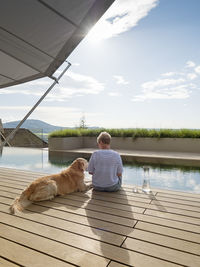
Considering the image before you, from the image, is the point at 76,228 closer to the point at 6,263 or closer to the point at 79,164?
the point at 6,263

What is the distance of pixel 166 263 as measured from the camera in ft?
3.92

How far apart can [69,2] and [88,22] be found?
1.03 feet

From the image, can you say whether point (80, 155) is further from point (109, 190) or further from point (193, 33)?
point (193, 33)

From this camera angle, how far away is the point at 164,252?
1305mm

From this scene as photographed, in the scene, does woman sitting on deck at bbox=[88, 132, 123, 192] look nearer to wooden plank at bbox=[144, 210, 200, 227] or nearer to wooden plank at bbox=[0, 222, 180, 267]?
wooden plank at bbox=[144, 210, 200, 227]

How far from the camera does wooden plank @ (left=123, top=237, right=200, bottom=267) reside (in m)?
1.21

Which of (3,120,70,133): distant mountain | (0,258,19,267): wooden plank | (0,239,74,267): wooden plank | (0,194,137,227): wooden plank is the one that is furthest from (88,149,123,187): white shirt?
(3,120,70,133): distant mountain

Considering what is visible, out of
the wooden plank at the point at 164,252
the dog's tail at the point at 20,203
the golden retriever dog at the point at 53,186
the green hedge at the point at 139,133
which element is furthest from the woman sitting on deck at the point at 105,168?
the green hedge at the point at 139,133

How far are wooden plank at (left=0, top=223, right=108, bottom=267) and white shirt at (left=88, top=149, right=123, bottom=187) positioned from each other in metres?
1.07

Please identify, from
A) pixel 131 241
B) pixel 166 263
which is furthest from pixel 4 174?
pixel 166 263

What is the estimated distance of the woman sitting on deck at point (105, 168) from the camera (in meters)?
2.51

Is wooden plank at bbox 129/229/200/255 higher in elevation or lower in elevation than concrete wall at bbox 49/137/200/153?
lower

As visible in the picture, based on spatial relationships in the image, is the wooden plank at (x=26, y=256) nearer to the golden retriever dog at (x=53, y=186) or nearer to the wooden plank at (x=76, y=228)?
A: the wooden plank at (x=76, y=228)

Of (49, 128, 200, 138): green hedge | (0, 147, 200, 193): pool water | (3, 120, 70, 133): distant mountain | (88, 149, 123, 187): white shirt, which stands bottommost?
(0, 147, 200, 193): pool water
